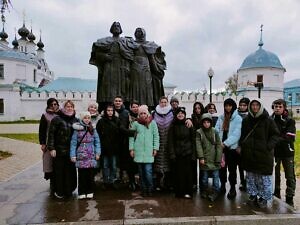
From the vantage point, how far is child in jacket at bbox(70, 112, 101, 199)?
5.03 m

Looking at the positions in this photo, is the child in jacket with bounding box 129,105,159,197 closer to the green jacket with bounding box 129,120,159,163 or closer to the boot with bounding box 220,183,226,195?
the green jacket with bounding box 129,120,159,163

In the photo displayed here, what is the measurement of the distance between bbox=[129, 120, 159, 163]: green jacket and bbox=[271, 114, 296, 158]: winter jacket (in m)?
1.98

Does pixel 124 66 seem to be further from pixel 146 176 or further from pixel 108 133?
pixel 146 176

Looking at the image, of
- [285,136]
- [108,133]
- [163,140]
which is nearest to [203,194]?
[163,140]

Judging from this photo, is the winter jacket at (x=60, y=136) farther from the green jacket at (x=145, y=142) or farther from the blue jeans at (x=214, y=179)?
the blue jeans at (x=214, y=179)

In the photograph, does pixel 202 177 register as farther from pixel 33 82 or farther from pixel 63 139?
pixel 33 82

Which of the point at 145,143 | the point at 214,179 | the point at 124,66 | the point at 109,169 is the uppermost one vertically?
the point at 124,66

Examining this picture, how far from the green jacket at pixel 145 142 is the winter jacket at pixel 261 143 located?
1.41 metres

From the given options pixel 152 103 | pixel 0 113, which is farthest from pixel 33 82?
pixel 152 103

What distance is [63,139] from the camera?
5.07m

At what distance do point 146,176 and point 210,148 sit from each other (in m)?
1.14

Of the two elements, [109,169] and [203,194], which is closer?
[203,194]

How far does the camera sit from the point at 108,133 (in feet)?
17.4

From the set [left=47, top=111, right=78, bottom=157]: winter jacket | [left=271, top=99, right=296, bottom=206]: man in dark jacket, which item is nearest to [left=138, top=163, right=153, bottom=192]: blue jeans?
[left=47, top=111, right=78, bottom=157]: winter jacket
